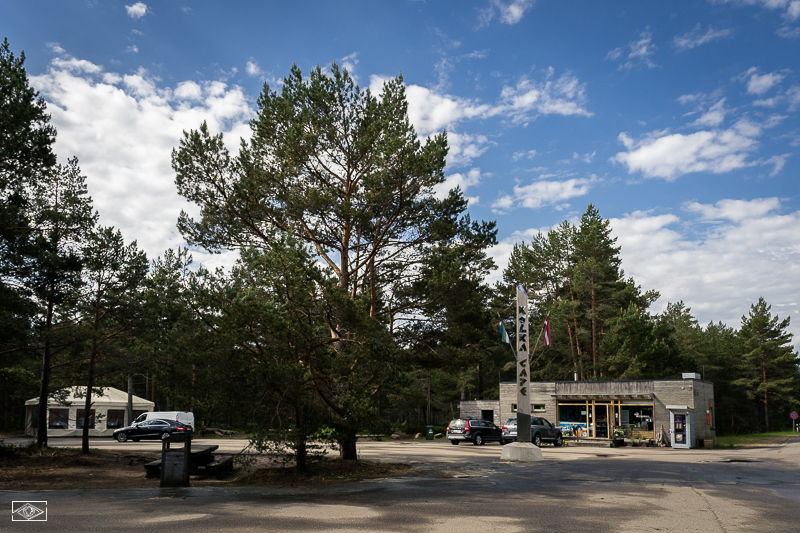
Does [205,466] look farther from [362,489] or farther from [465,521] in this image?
[465,521]

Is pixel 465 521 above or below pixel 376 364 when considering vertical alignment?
below

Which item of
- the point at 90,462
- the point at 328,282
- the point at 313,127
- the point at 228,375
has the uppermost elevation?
the point at 313,127

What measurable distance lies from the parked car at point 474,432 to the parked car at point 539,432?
0.60 metres

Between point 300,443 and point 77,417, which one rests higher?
point 300,443

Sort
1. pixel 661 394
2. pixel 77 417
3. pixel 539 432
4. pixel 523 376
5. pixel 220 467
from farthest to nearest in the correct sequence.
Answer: pixel 77 417
pixel 661 394
pixel 539 432
pixel 523 376
pixel 220 467

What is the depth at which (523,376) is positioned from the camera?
811 inches

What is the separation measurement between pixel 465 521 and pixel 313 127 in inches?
515

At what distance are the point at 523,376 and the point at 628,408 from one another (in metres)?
17.2

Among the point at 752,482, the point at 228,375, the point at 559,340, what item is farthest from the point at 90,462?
the point at 559,340

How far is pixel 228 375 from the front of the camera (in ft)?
42.7

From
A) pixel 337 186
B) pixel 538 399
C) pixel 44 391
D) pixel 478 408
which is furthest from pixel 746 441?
pixel 44 391

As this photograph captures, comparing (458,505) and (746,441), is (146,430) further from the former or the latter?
(746,441)

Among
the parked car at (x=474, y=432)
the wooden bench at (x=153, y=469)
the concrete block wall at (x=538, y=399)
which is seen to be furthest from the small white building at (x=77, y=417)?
the wooden bench at (x=153, y=469)

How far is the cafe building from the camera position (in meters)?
32.2
